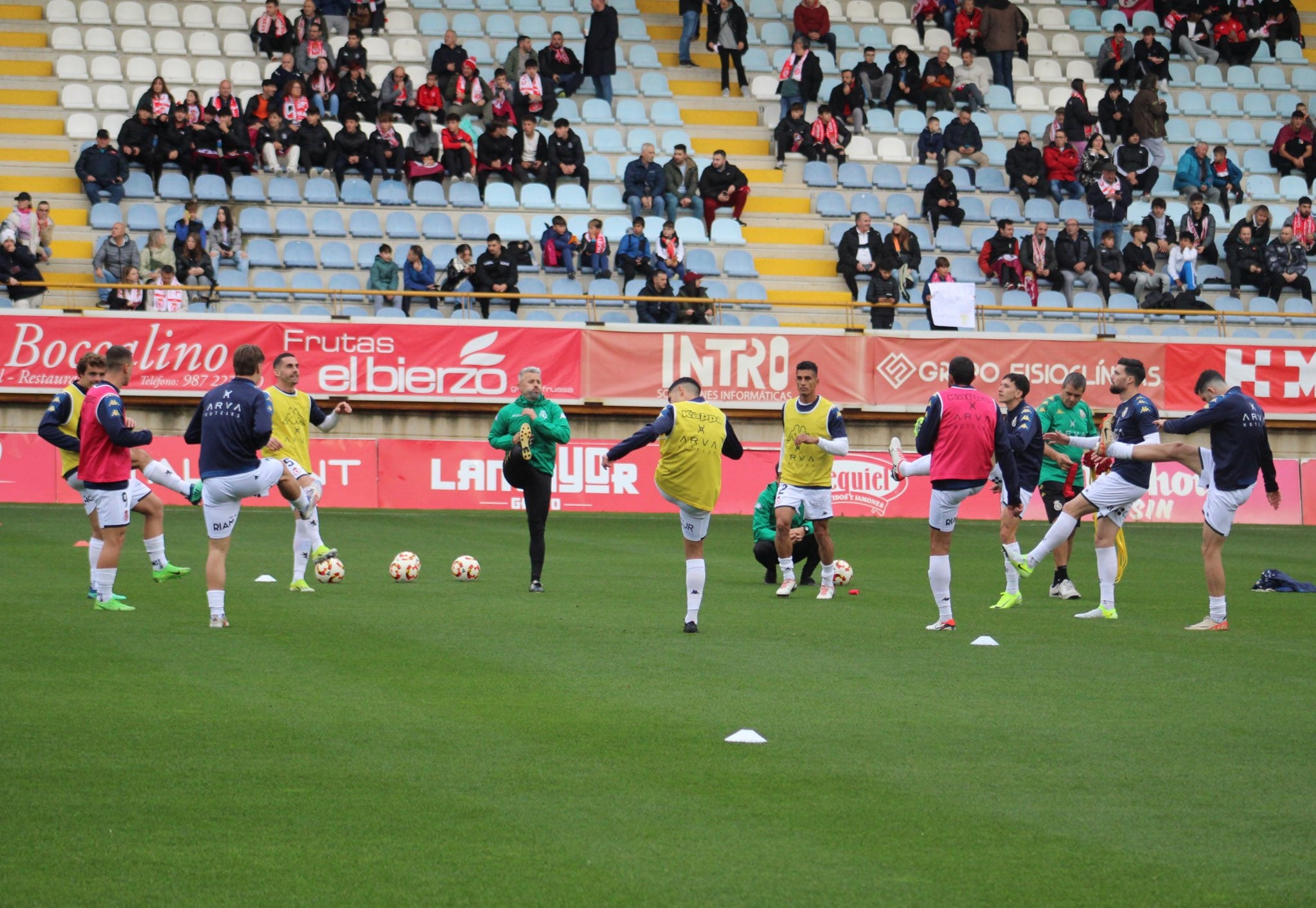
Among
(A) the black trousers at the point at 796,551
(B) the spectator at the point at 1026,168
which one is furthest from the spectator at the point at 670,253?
(A) the black trousers at the point at 796,551

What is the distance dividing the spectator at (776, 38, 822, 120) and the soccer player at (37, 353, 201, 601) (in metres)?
21.9

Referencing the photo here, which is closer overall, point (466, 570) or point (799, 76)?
point (466, 570)

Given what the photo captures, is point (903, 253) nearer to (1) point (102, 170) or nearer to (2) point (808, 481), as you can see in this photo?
(1) point (102, 170)

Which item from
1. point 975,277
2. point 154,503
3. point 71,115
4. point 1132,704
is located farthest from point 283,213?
point 1132,704

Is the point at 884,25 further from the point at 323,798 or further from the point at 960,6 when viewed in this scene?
the point at 323,798

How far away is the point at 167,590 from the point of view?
49.5 feet

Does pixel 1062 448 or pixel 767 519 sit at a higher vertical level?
pixel 1062 448

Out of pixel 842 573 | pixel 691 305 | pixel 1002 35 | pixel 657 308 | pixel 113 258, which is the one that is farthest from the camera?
pixel 1002 35

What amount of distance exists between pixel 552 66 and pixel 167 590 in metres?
21.5

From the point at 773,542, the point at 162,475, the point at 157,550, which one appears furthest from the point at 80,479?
the point at 773,542

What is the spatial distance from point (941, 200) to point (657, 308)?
745 cm

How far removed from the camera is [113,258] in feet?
92.5

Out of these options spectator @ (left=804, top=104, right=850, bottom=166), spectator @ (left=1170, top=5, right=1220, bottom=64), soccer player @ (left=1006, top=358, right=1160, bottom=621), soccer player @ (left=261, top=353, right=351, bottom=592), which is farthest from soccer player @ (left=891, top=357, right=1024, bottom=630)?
spectator @ (left=1170, top=5, right=1220, bottom=64)

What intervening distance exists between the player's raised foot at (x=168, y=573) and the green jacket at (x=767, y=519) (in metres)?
6.06
